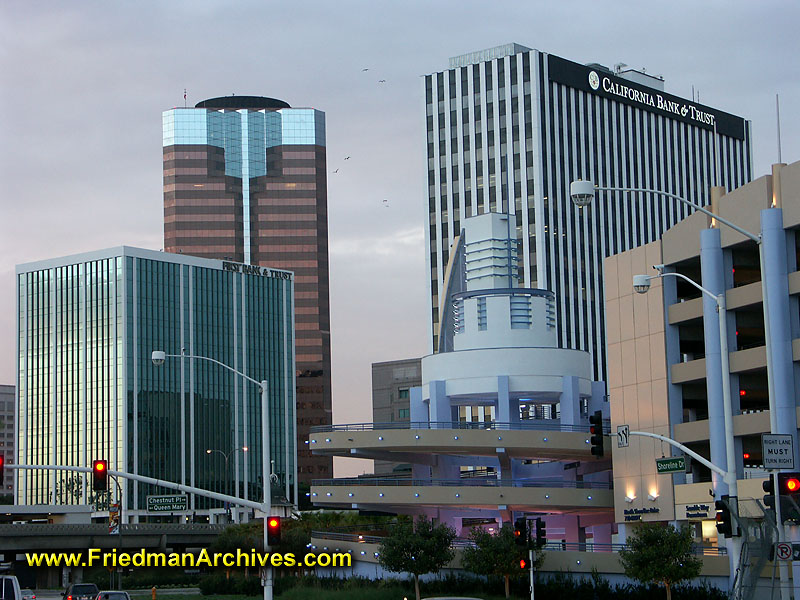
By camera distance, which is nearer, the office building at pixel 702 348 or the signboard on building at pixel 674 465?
the signboard on building at pixel 674 465

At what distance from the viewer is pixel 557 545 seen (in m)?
75.6

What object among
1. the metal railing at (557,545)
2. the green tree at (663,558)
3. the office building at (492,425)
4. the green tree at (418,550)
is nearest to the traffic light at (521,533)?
the green tree at (663,558)

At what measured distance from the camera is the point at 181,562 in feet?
413

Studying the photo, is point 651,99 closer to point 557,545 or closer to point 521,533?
point 557,545

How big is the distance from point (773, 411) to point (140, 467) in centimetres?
16223

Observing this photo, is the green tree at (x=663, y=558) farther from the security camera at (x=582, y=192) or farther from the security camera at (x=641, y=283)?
the security camera at (x=582, y=192)

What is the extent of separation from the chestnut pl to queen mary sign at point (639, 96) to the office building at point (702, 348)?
8694 centimetres

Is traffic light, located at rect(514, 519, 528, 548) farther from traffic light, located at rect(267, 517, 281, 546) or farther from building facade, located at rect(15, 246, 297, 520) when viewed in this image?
building facade, located at rect(15, 246, 297, 520)

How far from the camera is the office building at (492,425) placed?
7694cm

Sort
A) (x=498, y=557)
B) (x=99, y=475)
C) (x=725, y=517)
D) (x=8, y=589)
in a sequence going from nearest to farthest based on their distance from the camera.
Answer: (x=725, y=517) → (x=8, y=589) → (x=99, y=475) → (x=498, y=557)

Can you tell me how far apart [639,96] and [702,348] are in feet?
326

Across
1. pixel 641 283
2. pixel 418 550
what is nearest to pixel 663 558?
pixel 418 550

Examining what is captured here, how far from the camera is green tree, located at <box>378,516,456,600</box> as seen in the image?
229ft

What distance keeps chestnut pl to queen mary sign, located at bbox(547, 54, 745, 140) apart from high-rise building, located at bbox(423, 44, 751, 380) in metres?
0.20
